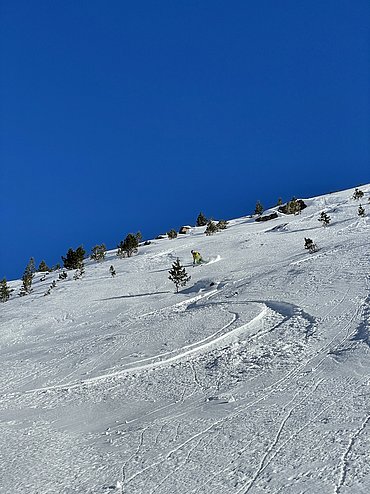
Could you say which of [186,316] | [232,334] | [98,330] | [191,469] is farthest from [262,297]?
[191,469]

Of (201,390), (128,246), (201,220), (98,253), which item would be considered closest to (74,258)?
(98,253)

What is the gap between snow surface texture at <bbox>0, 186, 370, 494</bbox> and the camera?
449cm

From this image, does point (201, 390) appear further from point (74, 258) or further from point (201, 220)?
point (201, 220)

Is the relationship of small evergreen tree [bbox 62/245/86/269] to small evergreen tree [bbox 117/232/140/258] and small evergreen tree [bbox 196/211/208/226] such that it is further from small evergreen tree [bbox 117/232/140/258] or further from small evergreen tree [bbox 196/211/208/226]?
small evergreen tree [bbox 196/211/208/226]

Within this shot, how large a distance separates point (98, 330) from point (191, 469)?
27.2 ft

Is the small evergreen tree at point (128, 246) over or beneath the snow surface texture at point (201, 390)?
over

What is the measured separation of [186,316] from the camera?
1201cm

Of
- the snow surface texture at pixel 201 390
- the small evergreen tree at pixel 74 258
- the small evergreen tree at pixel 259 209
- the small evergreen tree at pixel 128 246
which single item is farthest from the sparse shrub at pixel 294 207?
the snow surface texture at pixel 201 390

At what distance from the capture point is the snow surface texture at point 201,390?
14.7ft

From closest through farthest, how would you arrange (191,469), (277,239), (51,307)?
(191,469) < (51,307) < (277,239)

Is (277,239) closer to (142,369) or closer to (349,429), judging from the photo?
(142,369)

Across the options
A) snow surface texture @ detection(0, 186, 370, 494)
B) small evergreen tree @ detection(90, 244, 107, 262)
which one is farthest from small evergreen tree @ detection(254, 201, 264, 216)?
snow surface texture @ detection(0, 186, 370, 494)

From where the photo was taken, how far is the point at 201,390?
22.7 ft

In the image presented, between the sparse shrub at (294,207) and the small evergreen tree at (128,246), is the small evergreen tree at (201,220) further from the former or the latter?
the small evergreen tree at (128,246)
